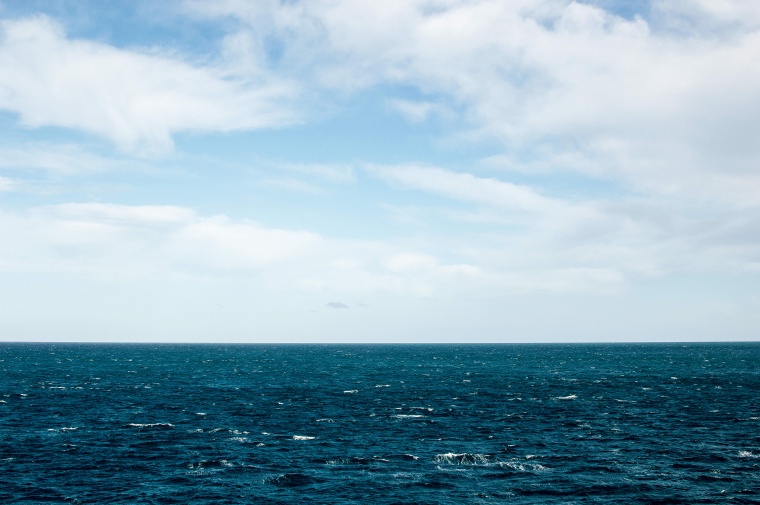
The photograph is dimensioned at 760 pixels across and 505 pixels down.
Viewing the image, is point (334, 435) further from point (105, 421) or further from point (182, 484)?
point (105, 421)

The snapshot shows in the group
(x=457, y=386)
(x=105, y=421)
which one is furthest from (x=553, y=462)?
(x=457, y=386)

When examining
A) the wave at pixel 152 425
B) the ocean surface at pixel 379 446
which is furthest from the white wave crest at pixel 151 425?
the ocean surface at pixel 379 446

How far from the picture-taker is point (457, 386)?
12719cm

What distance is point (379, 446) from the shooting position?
63.4 metres

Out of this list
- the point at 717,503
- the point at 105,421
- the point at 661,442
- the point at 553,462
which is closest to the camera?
the point at 717,503


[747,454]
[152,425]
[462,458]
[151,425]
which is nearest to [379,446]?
[462,458]

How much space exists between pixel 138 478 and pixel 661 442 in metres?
55.4

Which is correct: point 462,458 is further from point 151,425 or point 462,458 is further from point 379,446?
point 151,425

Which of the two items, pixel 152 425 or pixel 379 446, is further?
pixel 152 425

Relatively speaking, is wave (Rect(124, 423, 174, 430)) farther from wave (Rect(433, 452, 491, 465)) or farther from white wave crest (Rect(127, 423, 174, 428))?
wave (Rect(433, 452, 491, 465))

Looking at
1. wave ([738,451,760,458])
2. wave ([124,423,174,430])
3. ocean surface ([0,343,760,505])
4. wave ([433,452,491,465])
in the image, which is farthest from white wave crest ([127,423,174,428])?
wave ([738,451,760,458])

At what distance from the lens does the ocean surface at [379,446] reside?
154ft

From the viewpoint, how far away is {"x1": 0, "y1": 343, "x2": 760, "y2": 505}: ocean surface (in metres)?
46.8

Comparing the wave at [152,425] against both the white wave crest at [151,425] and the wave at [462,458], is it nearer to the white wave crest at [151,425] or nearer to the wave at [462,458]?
the white wave crest at [151,425]
